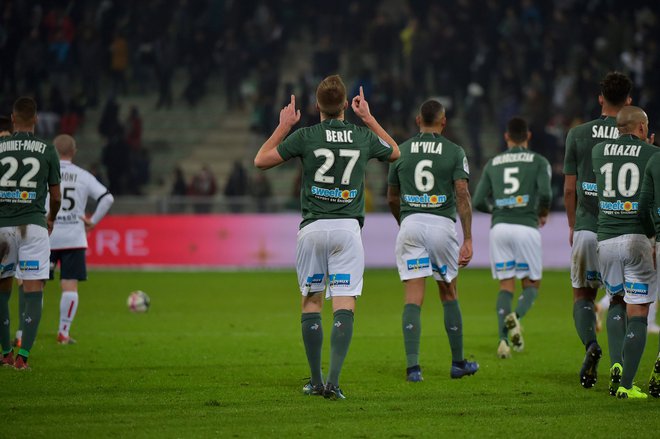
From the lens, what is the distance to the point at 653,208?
27.9 ft

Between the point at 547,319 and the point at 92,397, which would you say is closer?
the point at 92,397

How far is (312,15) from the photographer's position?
3338 centimetres

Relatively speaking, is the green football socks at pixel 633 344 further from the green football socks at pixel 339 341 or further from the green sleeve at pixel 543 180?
the green sleeve at pixel 543 180

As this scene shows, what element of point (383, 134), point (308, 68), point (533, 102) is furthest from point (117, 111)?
point (383, 134)

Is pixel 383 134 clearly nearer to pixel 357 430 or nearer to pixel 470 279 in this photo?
pixel 357 430

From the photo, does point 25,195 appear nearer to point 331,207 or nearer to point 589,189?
point 331,207

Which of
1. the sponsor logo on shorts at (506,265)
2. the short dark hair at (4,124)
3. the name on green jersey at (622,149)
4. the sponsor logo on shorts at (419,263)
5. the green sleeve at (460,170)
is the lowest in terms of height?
the sponsor logo on shorts at (506,265)

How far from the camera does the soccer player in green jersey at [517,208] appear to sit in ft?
40.4

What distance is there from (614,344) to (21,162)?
548 centimetres

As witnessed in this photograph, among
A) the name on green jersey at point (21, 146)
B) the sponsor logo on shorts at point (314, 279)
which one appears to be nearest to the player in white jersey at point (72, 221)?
the name on green jersey at point (21, 146)

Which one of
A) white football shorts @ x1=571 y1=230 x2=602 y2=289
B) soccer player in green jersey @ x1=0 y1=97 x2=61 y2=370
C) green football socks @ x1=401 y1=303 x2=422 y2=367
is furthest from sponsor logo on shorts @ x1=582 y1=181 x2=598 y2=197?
soccer player in green jersey @ x1=0 y1=97 x2=61 y2=370

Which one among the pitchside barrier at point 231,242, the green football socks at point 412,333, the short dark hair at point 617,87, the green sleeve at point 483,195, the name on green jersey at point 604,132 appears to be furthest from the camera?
the pitchside barrier at point 231,242

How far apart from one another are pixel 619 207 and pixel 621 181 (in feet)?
0.68

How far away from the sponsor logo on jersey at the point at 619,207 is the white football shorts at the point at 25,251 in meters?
5.02
